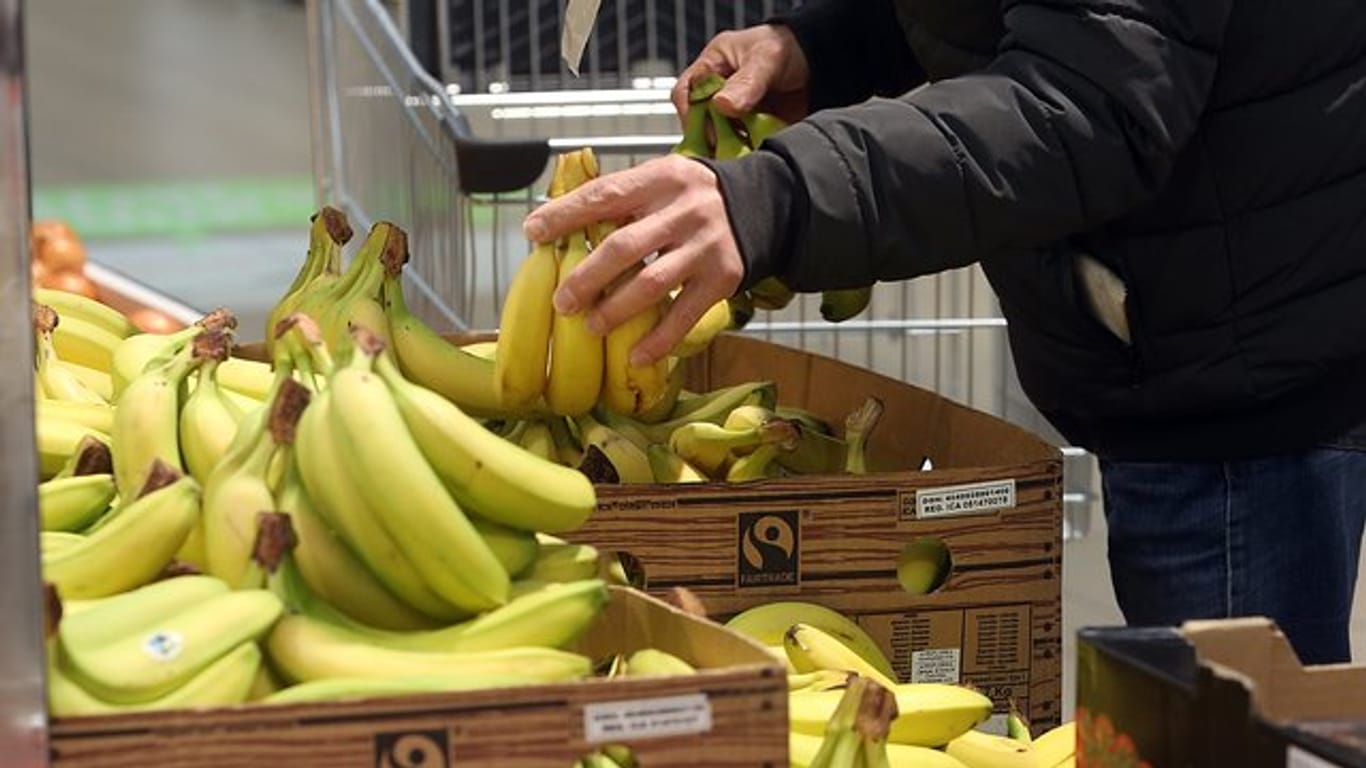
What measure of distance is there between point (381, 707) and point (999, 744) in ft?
2.10

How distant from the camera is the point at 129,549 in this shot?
1188mm

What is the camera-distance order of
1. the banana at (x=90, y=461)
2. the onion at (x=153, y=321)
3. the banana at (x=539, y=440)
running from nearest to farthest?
the banana at (x=90, y=461), the banana at (x=539, y=440), the onion at (x=153, y=321)

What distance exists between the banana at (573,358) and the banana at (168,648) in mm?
493

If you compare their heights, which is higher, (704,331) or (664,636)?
(704,331)

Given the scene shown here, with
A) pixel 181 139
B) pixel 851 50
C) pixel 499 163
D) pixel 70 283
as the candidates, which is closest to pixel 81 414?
pixel 851 50

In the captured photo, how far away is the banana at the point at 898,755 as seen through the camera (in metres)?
1.31

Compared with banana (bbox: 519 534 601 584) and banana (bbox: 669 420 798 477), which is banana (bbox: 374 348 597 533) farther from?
banana (bbox: 669 420 798 477)

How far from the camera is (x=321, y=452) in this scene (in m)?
1.15

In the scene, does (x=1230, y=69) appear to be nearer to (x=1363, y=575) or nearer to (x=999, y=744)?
(x=999, y=744)

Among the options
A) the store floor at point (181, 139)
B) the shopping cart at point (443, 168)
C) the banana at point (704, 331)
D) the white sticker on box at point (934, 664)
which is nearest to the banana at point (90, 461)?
the banana at point (704, 331)

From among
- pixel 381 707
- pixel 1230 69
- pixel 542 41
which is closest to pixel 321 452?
pixel 381 707

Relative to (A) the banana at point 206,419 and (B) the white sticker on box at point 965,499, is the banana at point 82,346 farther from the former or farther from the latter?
(B) the white sticker on box at point 965,499

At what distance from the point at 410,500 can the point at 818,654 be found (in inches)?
18.6

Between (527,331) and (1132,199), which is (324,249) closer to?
(527,331)
